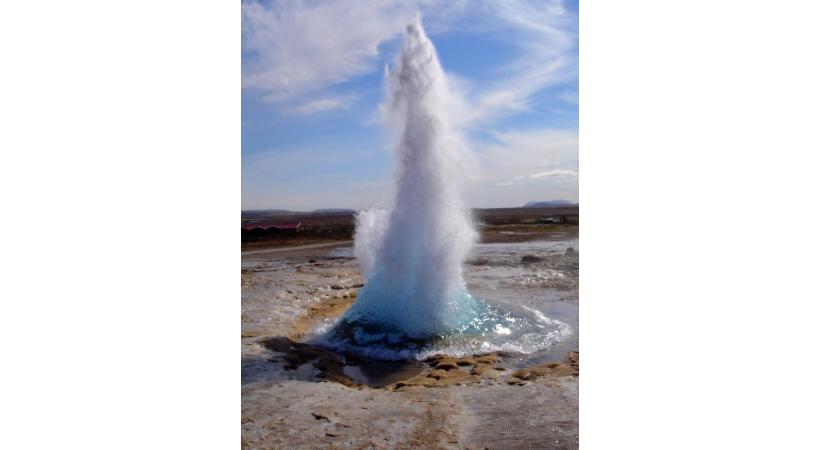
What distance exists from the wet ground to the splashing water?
127mm

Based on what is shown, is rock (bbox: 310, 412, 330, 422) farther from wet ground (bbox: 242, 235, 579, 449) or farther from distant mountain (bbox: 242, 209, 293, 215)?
distant mountain (bbox: 242, 209, 293, 215)

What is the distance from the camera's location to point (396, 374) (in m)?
3.69

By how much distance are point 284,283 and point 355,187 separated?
1026 mm

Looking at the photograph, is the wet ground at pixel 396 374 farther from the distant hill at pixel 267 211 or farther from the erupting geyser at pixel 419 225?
the distant hill at pixel 267 211

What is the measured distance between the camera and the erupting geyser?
360 cm

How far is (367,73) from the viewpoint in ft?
11.7

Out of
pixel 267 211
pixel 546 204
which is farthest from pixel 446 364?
pixel 267 211

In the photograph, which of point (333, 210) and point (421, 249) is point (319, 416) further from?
point (421, 249)

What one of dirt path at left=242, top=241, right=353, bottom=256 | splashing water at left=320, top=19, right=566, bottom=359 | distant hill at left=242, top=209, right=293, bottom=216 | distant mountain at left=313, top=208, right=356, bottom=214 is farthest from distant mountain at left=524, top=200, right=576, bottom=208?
distant hill at left=242, top=209, right=293, bottom=216

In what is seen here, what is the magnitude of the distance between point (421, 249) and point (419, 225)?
20 cm

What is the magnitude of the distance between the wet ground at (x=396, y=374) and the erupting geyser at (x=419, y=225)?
16 centimetres

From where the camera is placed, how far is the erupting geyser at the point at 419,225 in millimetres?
3604

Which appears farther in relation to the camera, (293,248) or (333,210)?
(293,248)
